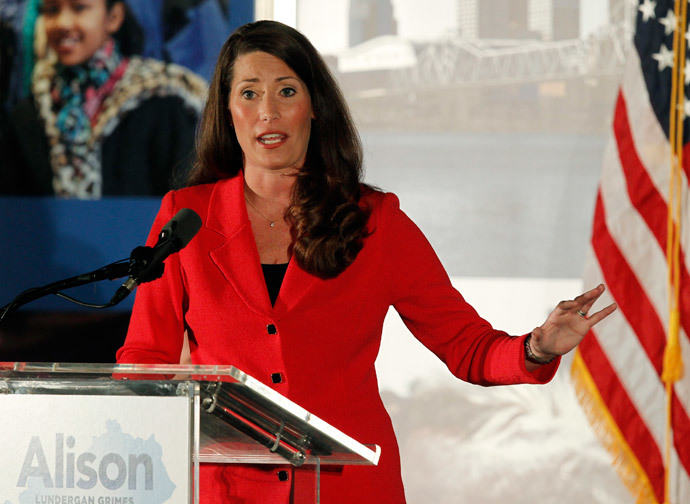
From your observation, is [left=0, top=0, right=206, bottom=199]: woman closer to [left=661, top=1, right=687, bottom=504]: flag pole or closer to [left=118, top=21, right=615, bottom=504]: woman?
[left=118, top=21, right=615, bottom=504]: woman

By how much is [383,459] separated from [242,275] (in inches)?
17.9

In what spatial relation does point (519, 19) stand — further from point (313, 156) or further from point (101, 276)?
point (101, 276)

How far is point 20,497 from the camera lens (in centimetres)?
108

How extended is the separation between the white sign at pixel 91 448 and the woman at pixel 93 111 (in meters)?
2.29

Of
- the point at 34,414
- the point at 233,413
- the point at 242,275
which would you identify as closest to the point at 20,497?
the point at 34,414

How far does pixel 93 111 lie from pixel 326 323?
1.91 m

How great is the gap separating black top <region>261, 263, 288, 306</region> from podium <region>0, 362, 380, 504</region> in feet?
2.23

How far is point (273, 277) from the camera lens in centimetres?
184

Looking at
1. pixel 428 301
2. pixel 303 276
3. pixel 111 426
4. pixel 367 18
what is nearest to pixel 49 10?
pixel 367 18

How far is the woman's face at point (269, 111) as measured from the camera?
190 cm

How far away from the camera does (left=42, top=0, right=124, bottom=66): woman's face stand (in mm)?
3322

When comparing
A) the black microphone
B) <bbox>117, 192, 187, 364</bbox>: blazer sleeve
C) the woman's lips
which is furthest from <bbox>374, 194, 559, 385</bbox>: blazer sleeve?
the black microphone

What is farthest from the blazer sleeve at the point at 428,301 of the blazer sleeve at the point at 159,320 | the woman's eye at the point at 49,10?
the woman's eye at the point at 49,10

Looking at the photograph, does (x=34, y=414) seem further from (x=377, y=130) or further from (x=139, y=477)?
(x=377, y=130)
